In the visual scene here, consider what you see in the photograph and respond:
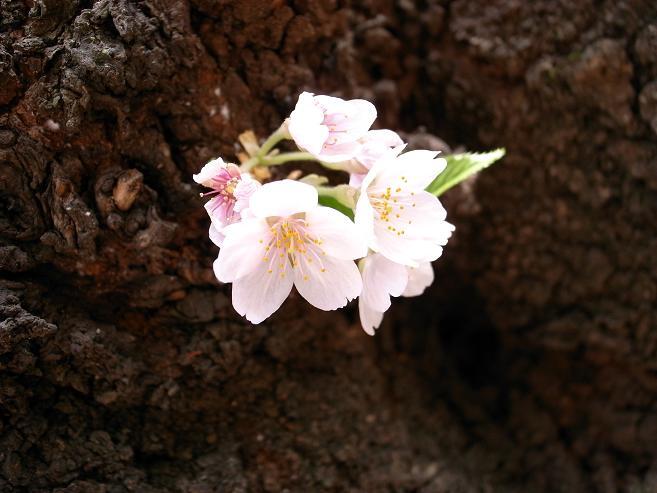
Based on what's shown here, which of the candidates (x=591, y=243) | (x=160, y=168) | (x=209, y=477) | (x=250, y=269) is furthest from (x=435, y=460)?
(x=160, y=168)

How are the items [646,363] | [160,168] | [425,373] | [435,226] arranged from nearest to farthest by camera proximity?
[435,226] → [160,168] → [646,363] → [425,373]

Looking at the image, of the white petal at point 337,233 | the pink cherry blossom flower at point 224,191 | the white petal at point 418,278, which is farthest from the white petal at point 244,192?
the white petal at point 418,278

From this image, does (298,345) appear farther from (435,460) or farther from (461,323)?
(461,323)

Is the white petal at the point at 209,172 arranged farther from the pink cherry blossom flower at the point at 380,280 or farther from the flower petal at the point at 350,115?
the pink cherry blossom flower at the point at 380,280

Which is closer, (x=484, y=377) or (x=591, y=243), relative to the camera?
(x=591, y=243)

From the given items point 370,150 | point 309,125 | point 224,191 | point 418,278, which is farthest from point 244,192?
point 418,278

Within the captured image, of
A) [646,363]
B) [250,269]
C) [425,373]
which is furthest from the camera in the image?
[425,373]

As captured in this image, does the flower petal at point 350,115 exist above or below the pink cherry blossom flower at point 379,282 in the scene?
above

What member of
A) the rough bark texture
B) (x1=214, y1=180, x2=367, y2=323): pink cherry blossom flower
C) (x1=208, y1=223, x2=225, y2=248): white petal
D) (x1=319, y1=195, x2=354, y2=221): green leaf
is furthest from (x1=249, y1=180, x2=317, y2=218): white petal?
the rough bark texture
